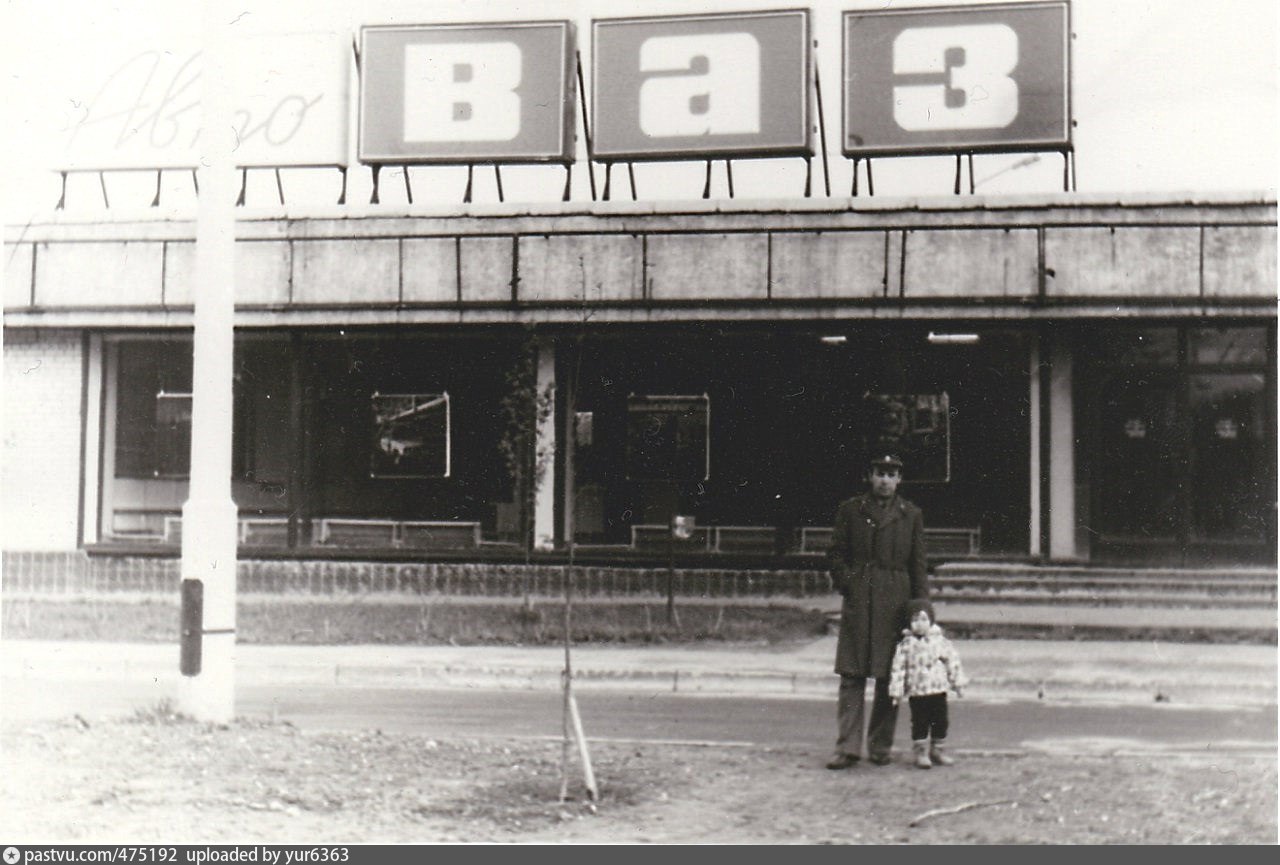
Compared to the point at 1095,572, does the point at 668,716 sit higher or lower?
lower

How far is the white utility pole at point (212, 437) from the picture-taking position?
338 inches

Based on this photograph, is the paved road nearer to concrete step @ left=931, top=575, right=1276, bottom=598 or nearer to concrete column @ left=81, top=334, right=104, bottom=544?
concrete step @ left=931, top=575, right=1276, bottom=598

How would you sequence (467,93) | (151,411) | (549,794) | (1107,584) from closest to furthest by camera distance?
(549,794), (1107,584), (467,93), (151,411)

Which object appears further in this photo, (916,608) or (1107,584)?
(1107,584)

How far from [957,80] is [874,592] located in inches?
447

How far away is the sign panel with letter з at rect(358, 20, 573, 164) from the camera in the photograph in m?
18.4

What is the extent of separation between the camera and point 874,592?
8.27 m

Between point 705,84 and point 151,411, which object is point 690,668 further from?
point 151,411

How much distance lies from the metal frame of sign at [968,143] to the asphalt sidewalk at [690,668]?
7076mm

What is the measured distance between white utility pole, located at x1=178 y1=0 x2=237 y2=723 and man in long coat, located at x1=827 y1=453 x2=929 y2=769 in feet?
12.4

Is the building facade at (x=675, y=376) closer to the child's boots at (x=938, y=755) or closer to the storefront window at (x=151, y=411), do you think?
the storefront window at (x=151, y=411)

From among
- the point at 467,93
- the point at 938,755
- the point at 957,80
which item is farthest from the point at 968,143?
the point at 938,755

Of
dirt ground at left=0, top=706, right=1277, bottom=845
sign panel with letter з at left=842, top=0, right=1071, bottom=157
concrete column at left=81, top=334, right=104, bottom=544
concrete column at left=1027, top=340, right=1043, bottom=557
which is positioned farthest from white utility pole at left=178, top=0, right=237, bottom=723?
concrete column at left=1027, top=340, right=1043, bottom=557

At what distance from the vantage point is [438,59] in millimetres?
18594
